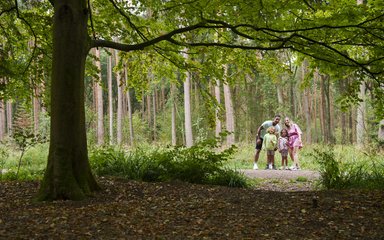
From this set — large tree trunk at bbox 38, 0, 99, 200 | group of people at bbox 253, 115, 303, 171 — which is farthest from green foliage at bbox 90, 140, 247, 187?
group of people at bbox 253, 115, 303, 171

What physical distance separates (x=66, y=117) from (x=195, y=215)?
222 cm

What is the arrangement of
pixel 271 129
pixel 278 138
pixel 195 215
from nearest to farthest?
pixel 195 215 < pixel 271 129 < pixel 278 138

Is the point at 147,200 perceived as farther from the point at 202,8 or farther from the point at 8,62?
the point at 8,62

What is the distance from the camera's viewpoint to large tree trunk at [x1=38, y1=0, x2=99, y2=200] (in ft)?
17.0

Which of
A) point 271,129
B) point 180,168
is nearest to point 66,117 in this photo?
point 180,168

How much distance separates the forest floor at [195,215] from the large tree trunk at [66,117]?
0.90 feet

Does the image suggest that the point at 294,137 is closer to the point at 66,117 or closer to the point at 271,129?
the point at 271,129

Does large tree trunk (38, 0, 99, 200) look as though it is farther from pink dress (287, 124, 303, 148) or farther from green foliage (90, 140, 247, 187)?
pink dress (287, 124, 303, 148)

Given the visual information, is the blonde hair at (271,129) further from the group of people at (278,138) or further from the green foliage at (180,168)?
the green foliage at (180,168)

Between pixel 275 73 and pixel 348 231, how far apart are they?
4.78m

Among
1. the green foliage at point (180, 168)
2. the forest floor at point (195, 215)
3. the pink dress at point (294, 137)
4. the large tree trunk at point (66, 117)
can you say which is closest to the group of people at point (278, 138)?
the pink dress at point (294, 137)

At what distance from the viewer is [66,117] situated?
5227 mm

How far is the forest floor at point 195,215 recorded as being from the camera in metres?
3.78

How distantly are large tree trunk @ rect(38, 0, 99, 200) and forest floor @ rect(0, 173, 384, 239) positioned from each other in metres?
0.28
